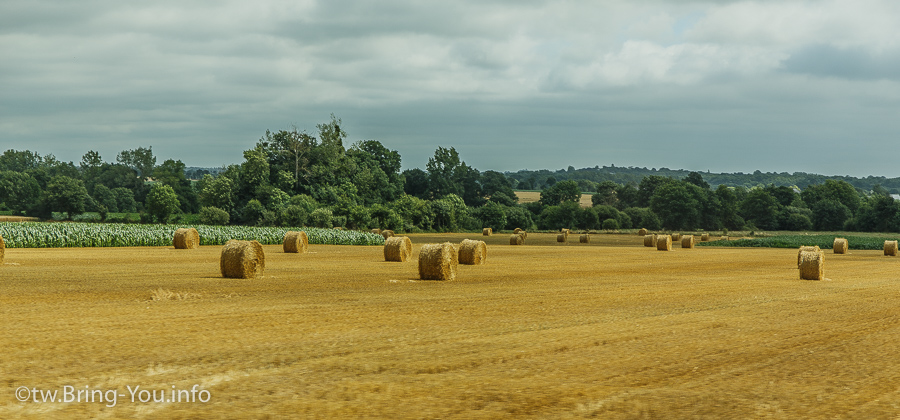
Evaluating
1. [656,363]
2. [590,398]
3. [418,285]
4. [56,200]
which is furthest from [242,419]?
[56,200]

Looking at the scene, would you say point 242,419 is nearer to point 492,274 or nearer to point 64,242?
point 492,274

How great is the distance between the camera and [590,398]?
7824mm

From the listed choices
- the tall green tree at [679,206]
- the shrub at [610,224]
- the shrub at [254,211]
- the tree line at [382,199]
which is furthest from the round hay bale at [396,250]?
the tall green tree at [679,206]

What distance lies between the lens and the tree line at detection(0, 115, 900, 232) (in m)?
82.3

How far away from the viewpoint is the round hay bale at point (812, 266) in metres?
23.9

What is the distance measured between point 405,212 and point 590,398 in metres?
83.3

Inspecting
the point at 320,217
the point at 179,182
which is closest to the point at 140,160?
the point at 179,182

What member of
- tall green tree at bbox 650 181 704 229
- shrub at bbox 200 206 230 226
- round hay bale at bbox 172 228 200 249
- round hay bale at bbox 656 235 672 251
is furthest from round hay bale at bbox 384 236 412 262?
tall green tree at bbox 650 181 704 229

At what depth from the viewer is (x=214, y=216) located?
3054 inches

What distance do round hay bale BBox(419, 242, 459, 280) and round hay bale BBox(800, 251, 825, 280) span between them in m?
11.0

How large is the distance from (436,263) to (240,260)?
5.09 m

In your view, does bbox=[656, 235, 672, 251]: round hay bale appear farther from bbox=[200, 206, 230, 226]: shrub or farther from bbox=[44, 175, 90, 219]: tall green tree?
bbox=[44, 175, 90, 219]: tall green tree

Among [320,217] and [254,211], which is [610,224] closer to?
[320,217]

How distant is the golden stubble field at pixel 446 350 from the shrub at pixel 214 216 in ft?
194
